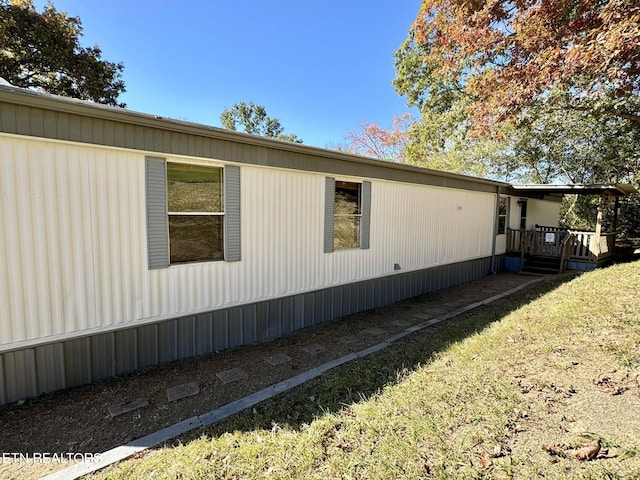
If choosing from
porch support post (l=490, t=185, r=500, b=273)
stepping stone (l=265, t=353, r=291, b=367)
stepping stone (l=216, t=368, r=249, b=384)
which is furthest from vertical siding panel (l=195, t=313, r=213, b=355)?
porch support post (l=490, t=185, r=500, b=273)

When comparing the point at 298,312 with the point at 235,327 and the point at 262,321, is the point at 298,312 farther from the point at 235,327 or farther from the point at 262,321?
the point at 235,327

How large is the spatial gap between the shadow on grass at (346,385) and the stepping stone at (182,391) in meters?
0.69

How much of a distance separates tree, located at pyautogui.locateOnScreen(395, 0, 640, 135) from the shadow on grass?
4.33 m

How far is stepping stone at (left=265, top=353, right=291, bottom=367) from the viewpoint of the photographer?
4148 mm

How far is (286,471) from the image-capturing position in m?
2.17

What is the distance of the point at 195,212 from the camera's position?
4.21 meters

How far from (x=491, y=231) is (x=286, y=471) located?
1048cm

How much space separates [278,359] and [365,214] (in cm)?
338

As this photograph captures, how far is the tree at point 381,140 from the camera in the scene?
2347 cm

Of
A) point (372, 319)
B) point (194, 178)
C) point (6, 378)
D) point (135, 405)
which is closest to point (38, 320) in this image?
point (6, 378)

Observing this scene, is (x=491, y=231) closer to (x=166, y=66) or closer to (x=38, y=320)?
(x=38, y=320)

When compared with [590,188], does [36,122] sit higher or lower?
lower

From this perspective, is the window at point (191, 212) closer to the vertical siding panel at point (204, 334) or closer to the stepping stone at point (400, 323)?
the vertical siding panel at point (204, 334)

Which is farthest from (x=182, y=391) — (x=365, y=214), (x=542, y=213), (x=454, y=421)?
(x=542, y=213)
